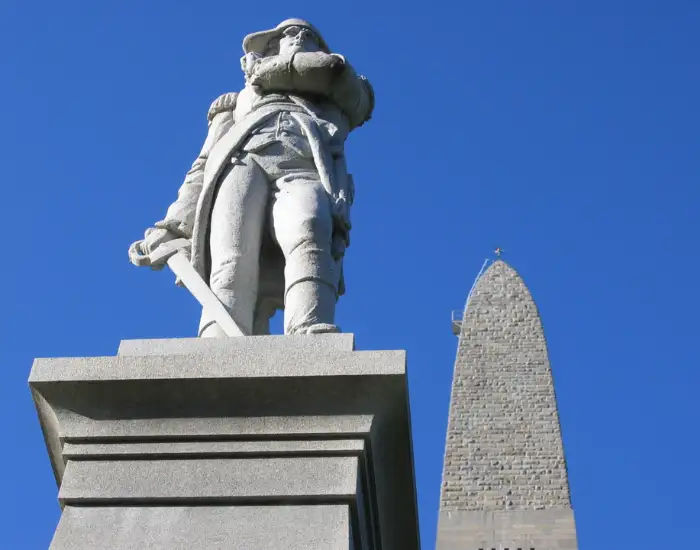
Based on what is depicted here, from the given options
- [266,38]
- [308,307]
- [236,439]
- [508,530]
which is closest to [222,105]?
[266,38]

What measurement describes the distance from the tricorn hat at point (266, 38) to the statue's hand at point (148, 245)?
1.18 meters

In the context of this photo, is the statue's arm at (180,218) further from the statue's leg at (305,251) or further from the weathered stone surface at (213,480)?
the weathered stone surface at (213,480)

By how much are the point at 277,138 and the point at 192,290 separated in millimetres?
781

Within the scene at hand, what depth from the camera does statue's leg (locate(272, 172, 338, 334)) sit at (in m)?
5.25

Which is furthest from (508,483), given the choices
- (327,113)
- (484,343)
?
(327,113)

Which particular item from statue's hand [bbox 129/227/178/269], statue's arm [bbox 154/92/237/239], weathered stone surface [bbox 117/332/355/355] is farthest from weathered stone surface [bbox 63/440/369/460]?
statue's arm [bbox 154/92/237/239]

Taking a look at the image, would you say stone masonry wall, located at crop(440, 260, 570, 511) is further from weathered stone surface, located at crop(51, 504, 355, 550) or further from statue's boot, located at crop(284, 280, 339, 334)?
weathered stone surface, located at crop(51, 504, 355, 550)

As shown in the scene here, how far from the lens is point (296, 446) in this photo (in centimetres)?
458

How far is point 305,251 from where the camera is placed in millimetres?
5438

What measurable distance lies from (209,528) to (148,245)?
1.63m

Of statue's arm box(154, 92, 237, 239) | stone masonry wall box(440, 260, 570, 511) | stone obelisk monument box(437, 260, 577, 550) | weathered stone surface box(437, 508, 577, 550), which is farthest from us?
stone masonry wall box(440, 260, 570, 511)

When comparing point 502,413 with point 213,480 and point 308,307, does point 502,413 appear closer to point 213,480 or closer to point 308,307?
point 308,307

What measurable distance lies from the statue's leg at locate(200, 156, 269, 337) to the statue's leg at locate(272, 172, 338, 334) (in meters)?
0.08

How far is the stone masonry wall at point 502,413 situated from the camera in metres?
55.1
